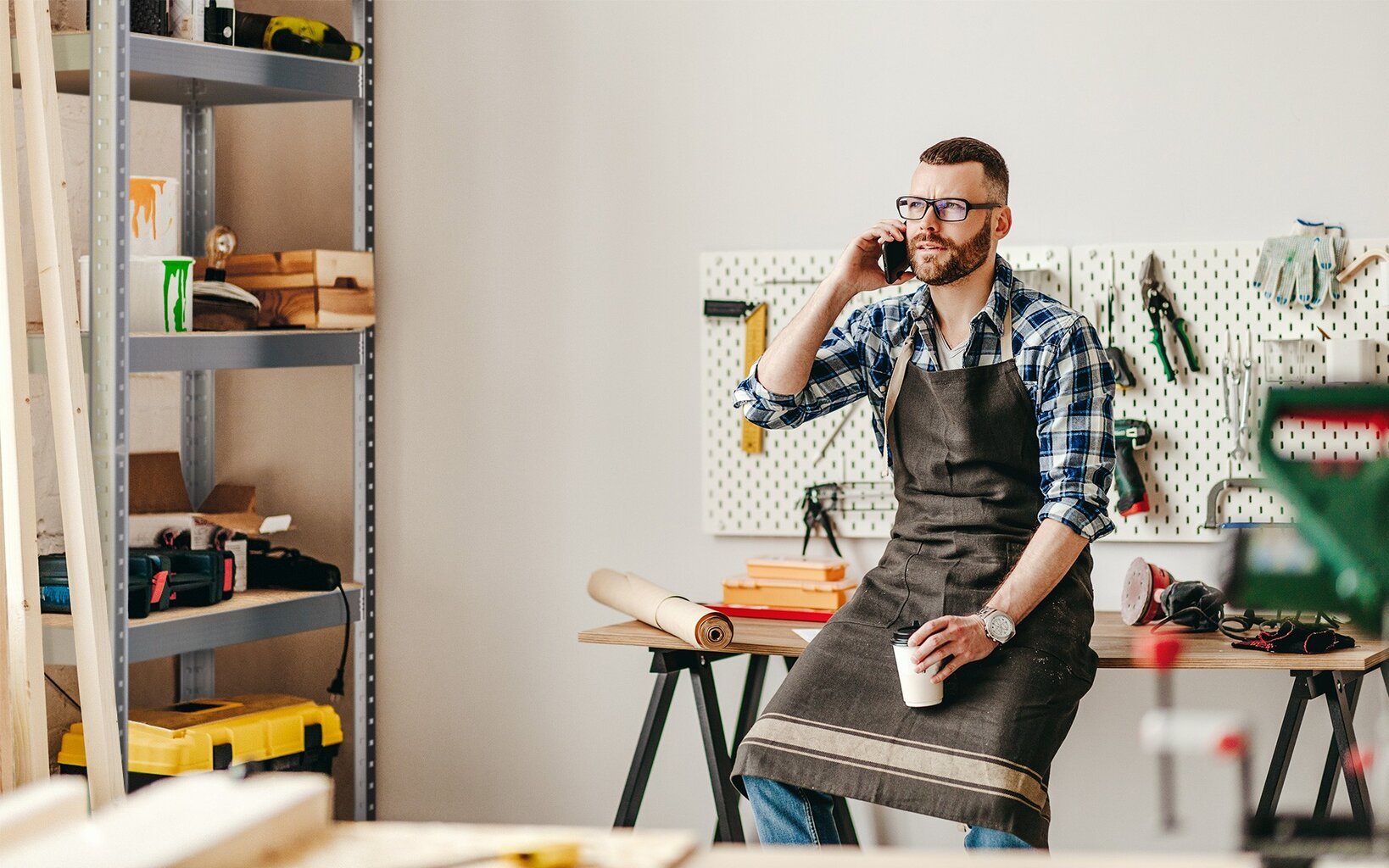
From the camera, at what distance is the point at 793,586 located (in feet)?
9.11

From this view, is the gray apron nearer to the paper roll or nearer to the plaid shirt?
the plaid shirt

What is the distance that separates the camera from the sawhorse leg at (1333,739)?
232 centimetres

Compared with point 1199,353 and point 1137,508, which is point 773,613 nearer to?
point 1137,508

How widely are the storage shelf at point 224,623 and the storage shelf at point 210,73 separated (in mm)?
1045

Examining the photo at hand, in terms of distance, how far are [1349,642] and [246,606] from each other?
2.10 meters

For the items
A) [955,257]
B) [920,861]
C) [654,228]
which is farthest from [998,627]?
[654,228]

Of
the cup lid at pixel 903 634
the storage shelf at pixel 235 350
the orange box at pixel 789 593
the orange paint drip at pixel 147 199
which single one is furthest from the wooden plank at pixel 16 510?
the cup lid at pixel 903 634

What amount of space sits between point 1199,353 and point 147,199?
2181mm

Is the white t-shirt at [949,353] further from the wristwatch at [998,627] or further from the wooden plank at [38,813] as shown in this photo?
the wooden plank at [38,813]

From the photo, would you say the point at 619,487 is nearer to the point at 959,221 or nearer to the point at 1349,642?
the point at 959,221

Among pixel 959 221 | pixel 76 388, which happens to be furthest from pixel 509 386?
pixel 959 221

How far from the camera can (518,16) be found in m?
3.16

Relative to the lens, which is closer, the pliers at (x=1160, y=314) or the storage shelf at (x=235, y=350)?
the storage shelf at (x=235, y=350)

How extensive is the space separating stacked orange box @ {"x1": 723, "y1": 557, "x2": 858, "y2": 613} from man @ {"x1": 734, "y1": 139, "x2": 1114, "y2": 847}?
346mm
